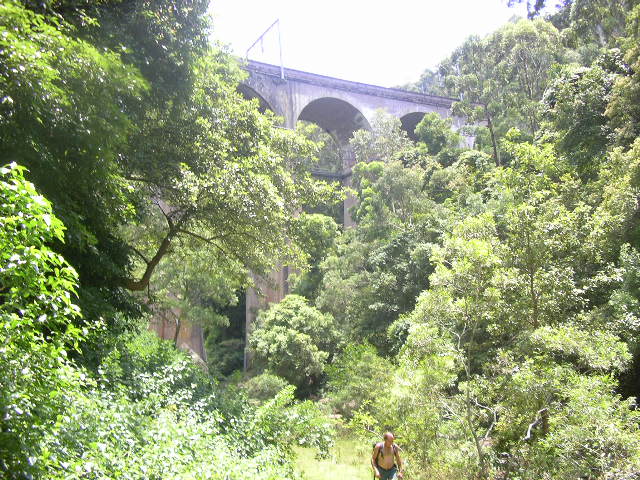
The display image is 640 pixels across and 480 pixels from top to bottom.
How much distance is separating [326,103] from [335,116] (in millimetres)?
1970

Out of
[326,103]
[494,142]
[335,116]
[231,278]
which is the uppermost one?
[335,116]

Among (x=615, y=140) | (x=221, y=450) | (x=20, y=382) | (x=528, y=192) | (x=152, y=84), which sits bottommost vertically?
(x=221, y=450)

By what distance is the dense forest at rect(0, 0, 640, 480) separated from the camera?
3.10 meters

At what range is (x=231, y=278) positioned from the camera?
434 inches

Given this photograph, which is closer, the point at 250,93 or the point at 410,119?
the point at 250,93

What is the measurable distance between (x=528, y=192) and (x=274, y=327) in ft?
35.6

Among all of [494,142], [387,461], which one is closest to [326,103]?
[494,142]

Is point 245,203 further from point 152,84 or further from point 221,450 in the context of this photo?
point 221,450

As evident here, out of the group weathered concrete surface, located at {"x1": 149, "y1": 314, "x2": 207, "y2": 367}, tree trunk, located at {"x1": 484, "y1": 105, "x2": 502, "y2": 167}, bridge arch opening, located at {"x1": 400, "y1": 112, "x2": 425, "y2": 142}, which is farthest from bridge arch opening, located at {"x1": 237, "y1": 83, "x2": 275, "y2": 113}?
weathered concrete surface, located at {"x1": 149, "y1": 314, "x2": 207, "y2": 367}

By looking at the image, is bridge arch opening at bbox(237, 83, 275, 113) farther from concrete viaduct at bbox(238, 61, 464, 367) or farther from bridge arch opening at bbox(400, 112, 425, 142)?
bridge arch opening at bbox(400, 112, 425, 142)

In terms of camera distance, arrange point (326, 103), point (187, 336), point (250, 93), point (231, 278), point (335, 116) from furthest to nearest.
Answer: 1. point (335, 116)
2. point (326, 103)
3. point (250, 93)
4. point (187, 336)
5. point (231, 278)

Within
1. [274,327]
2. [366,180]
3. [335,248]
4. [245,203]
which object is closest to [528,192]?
[245,203]

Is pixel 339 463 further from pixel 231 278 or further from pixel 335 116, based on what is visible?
pixel 335 116

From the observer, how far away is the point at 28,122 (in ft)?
14.0
